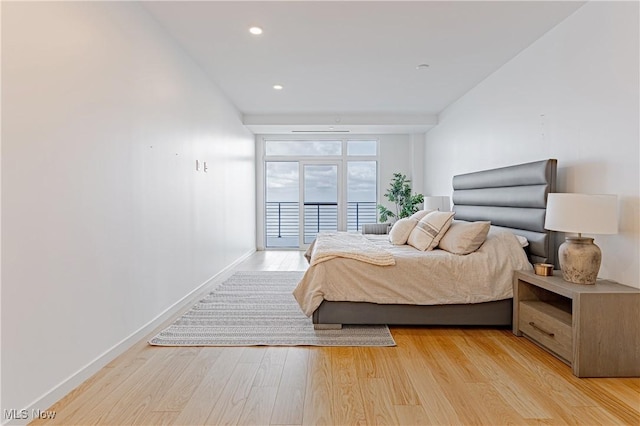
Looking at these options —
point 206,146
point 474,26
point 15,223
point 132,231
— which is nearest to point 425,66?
point 474,26

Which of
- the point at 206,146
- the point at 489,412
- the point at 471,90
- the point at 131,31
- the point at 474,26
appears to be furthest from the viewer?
the point at 471,90

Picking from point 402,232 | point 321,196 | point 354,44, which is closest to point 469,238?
point 402,232

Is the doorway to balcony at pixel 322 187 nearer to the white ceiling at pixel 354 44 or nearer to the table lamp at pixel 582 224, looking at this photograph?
the white ceiling at pixel 354 44

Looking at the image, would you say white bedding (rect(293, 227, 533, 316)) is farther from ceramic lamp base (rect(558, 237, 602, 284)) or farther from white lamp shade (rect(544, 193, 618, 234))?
white lamp shade (rect(544, 193, 618, 234))

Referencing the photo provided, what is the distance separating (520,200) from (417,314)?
1.37 m

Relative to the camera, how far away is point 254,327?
301 cm

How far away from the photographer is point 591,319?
2.15m

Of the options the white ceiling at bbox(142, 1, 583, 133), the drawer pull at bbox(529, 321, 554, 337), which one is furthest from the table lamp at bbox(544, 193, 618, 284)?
the white ceiling at bbox(142, 1, 583, 133)

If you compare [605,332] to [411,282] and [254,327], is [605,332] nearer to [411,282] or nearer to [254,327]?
[411,282]

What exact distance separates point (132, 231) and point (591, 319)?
2991mm

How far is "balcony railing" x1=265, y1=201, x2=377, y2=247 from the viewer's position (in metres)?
7.83

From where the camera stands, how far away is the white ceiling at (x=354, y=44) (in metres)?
2.83

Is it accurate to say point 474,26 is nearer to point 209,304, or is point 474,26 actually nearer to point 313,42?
point 313,42

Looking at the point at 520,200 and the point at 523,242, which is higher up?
the point at 520,200
